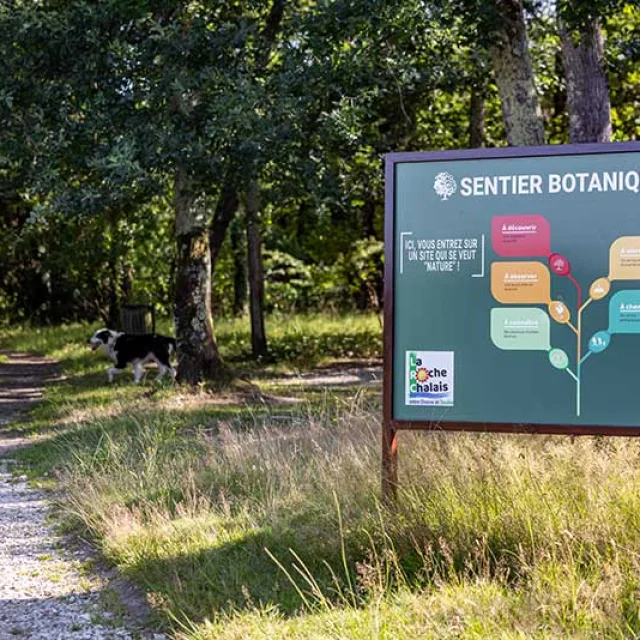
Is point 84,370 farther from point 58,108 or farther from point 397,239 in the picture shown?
point 397,239

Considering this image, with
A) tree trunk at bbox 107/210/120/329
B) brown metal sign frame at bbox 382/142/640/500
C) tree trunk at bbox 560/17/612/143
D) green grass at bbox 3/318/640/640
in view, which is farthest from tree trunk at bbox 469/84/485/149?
brown metal sign frame at bbox 382/142/640/500

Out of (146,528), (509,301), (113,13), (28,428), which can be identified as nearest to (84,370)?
(28,428)

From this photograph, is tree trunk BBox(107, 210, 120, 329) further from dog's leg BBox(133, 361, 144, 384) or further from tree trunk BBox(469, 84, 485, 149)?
tree trunk BBox(469, 84, 485, 149)

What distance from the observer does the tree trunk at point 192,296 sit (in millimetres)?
17438

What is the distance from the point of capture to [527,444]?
7656 millimetres

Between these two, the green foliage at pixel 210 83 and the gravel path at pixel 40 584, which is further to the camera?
the green foliage at pixel 210 83

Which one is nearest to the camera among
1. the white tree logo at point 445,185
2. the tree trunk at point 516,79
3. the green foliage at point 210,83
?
the white tree logo at point 445,185

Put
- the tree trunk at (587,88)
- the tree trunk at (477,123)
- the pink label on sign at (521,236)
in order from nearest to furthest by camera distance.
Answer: the pink label on sign at (521,236), the tree trunk at (587,88), the tree trunk at (477,123)

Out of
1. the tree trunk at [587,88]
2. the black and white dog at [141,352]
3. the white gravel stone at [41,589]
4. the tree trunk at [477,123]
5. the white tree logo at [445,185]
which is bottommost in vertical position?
the white gravel stone at [41,589]

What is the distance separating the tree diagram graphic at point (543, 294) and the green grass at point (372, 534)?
746mm

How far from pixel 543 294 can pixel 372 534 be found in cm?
171

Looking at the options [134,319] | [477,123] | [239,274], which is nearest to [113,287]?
[134,319]

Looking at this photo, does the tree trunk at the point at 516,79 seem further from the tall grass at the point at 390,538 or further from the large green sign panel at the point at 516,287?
the large green sign panel at the point at 516,287

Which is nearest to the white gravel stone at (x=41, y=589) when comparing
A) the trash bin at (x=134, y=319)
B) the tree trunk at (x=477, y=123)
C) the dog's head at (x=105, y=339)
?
the dog's head at (x=105, y=339)
